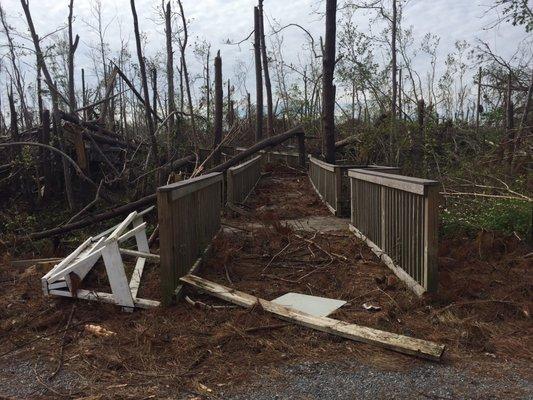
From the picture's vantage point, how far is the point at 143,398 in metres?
3.32

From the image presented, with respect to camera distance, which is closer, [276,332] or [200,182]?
[276,332]

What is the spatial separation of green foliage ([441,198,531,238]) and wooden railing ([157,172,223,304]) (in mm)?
3427

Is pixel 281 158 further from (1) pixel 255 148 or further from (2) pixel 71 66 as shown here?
(2) pixel 71 66

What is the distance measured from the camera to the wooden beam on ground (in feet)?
12.4

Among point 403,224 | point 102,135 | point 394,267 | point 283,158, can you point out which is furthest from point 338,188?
point 283,158

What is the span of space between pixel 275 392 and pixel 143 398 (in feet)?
2.89

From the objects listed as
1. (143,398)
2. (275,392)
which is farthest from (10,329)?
(275,392)

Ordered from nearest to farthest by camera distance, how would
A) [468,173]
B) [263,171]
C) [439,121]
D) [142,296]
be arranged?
[142,296]
[468,173]
[439,121]
[263,171]

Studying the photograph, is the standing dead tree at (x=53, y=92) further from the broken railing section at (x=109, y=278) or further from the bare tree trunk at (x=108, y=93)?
the broken railing section at (x=109, y=278)

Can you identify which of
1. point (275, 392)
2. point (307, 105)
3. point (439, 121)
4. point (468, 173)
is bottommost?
point (275, 392)

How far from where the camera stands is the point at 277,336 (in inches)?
169

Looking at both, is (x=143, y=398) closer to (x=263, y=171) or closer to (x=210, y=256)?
(x=210, y=256)

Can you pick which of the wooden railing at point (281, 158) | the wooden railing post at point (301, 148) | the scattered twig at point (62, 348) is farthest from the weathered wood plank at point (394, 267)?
the wooden railing at point (281, 158)

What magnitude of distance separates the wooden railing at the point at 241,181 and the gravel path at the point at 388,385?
7.66 m
